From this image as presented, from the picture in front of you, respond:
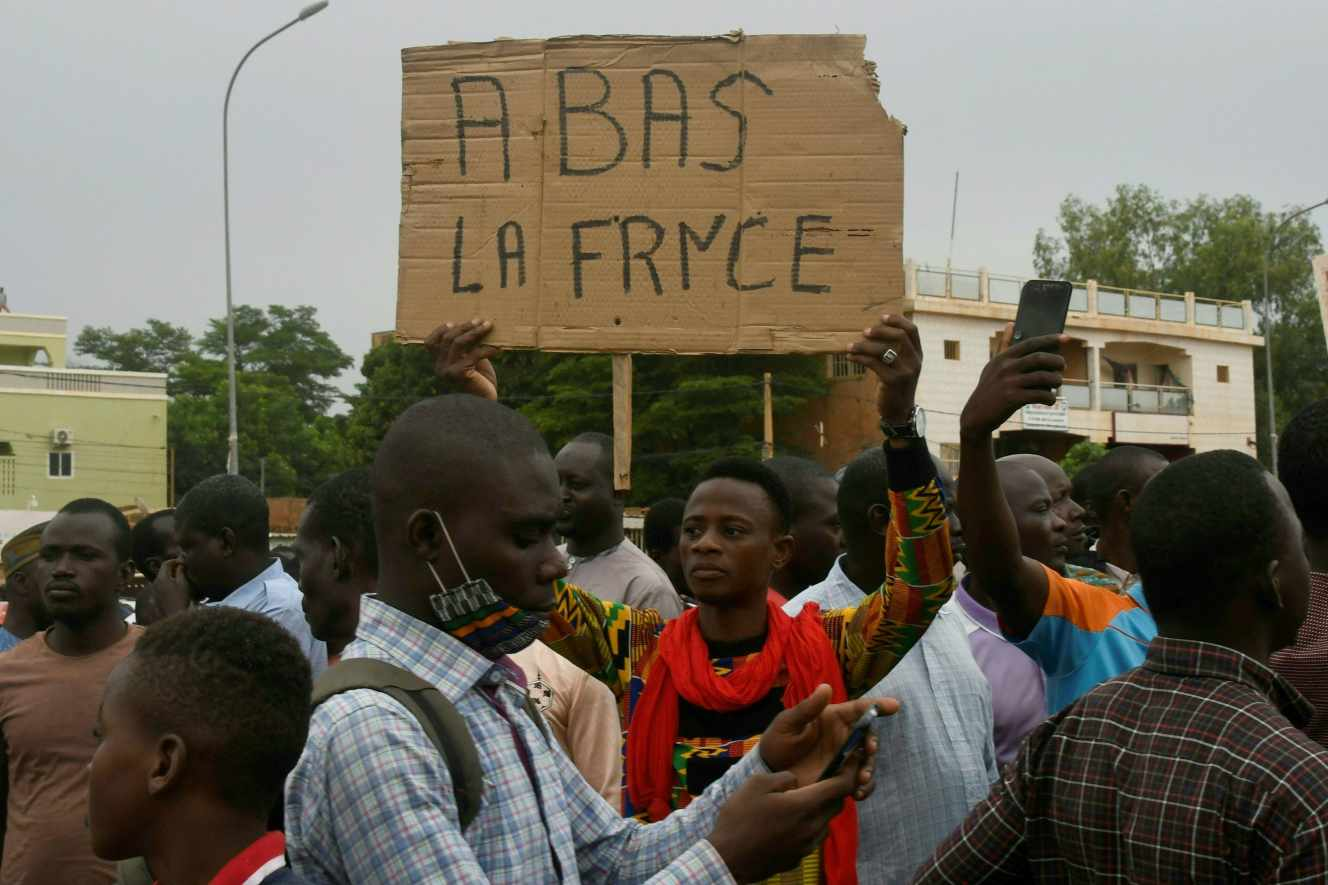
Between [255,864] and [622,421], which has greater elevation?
[622,421]

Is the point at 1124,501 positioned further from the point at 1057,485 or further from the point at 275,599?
the point at 275,599

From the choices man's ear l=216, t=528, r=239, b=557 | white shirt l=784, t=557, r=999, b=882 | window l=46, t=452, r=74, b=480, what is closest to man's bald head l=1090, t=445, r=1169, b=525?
white shirt l=784, t=557, r=999, b=882

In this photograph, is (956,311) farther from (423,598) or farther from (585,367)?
(423,598)

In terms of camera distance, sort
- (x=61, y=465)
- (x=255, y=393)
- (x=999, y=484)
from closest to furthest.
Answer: (x=999, y=484) → (x=61, y=465) → (x=255, y=393)

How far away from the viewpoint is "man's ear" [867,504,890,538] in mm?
4734

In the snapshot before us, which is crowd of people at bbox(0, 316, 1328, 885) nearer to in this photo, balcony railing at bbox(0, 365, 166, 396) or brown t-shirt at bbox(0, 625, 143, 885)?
brown t-shirt at bbox(0, 625, 143, 885)

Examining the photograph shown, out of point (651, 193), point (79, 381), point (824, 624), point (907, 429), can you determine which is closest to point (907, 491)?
point (907, 429)

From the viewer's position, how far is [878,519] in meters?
4.75

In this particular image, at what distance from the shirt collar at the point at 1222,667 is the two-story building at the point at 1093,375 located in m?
33.9

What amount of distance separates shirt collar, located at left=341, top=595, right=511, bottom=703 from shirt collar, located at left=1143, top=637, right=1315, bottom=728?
1.12 m

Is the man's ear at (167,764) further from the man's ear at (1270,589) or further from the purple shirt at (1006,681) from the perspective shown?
the purple shirt at (1006,681)

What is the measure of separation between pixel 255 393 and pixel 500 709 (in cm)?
5883

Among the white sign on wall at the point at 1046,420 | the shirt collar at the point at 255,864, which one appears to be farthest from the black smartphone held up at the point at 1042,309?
the white sign on wall at the point at 1046,420

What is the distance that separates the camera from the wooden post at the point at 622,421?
4.99 m
